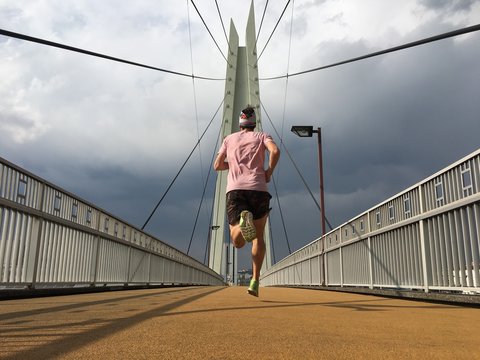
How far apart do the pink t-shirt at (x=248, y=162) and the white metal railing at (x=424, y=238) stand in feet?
7.28

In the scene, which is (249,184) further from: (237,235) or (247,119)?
(247,119)

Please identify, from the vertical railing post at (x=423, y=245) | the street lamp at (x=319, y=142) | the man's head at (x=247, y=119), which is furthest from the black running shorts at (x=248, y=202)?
the street lamp at (x=319, y=142)

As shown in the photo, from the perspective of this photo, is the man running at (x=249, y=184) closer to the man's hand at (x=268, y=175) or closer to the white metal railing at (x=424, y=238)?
the man's hand at (x=268, y=175)

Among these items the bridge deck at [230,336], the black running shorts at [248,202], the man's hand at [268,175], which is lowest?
the bridge deck at [230,336]

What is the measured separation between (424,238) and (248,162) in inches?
112

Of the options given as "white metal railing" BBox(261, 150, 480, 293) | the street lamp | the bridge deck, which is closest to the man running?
the bridge deck

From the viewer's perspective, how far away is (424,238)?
20.9ft

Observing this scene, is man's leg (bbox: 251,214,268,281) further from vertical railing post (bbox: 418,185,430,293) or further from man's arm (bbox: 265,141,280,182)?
vertical railing post (bbox: 418,185,430,293)

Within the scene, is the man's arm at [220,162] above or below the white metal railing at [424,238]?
above

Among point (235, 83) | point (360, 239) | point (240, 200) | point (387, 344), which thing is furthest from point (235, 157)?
point (235, 83)

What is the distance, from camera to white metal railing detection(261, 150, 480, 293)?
17.2ft

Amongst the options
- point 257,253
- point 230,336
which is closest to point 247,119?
point 257,253

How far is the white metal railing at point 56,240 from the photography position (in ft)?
19.9

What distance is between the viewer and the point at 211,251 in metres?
36.2
